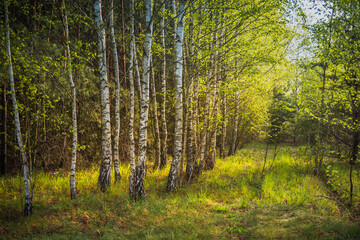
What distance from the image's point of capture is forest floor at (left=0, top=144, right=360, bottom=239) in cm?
392

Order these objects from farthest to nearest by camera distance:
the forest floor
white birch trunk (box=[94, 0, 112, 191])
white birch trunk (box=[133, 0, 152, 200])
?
white birch trunk (box=[94, 0, 112, 191]), white birch trunk (box=[133, 0, 152, 200]), the forest floor

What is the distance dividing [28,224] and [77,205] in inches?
45.5

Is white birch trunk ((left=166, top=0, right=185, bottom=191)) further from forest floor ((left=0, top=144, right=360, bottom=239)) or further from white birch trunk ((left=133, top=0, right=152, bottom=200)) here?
white birch trunk ((left=133, top=0, right=152, bottom=200))

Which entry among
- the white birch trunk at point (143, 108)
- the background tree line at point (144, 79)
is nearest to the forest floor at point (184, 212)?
the white birch trunk at point (143, 108)

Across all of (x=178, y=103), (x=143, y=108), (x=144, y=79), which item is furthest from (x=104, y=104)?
(x=178, y=103)

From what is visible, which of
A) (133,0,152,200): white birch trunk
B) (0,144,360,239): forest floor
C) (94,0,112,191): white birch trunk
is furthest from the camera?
(94,0,112,191): white birch trunk

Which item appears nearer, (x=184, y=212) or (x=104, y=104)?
(x=184, y=212)

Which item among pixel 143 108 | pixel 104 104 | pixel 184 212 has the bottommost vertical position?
pixel 184 212

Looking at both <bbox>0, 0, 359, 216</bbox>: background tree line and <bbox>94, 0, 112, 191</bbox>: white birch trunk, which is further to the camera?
<bbox>94, 0, 112, 191</bbox>: white birch trunk

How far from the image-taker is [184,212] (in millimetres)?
4992

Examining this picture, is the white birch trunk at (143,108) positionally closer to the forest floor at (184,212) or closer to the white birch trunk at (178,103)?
the forest floor at (184,212)

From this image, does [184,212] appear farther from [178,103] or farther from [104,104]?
[104,104]

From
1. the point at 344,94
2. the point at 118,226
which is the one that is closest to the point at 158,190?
the point at 118,226

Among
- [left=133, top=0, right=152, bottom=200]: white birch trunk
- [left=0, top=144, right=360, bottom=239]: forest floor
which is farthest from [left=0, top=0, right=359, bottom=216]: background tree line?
[left=0, top=144, right=360, bottom=239]: forest floor
